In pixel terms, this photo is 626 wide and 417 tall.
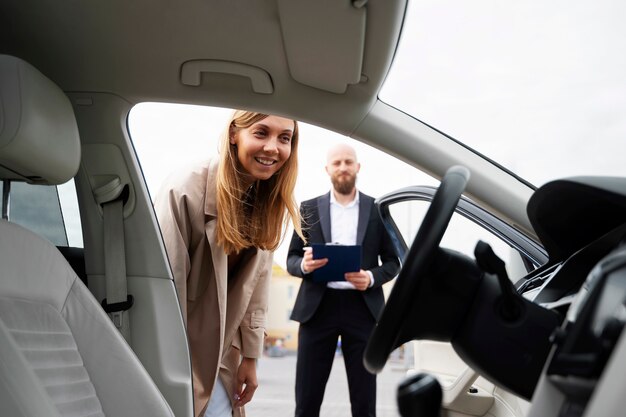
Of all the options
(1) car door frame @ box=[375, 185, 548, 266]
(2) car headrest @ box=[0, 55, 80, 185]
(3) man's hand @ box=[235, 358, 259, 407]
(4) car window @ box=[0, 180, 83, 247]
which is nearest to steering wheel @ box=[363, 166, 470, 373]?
(1) car door frame @ box=[375, 185, 548, 266]

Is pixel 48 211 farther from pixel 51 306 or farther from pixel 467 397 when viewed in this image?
pixel 467 397

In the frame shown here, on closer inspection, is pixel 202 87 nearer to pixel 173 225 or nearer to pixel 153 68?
pixel 153 68

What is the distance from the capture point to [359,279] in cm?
239

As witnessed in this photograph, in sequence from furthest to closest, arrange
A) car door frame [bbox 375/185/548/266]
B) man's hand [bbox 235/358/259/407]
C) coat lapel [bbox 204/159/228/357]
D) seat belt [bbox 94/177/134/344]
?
man's hand [bbox 235/358/259/407], coat lapel [bbox 204/159/228/357], seat belt [bbox 94/177/134/344], car door frame [bbox 375/185/548/266]

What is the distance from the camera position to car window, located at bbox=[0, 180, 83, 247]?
135cm

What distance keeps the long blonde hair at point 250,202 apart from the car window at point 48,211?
39 cm

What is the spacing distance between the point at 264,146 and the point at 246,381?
0.79m

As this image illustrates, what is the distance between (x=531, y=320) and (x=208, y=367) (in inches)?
47.9

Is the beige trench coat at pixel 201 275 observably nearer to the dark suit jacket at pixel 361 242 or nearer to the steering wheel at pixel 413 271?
the dark suit jacket at pixel 361 242

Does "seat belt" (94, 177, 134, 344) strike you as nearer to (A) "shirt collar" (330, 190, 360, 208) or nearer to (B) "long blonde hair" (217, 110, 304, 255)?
(B) "long blonde hair" (217, 110, 304, 255)

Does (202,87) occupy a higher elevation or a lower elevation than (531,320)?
higher

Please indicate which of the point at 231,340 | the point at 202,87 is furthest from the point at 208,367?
the point at 202,87

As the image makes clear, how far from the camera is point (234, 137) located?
186cm

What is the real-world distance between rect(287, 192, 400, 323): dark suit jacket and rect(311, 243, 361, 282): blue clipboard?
89 millimetres
